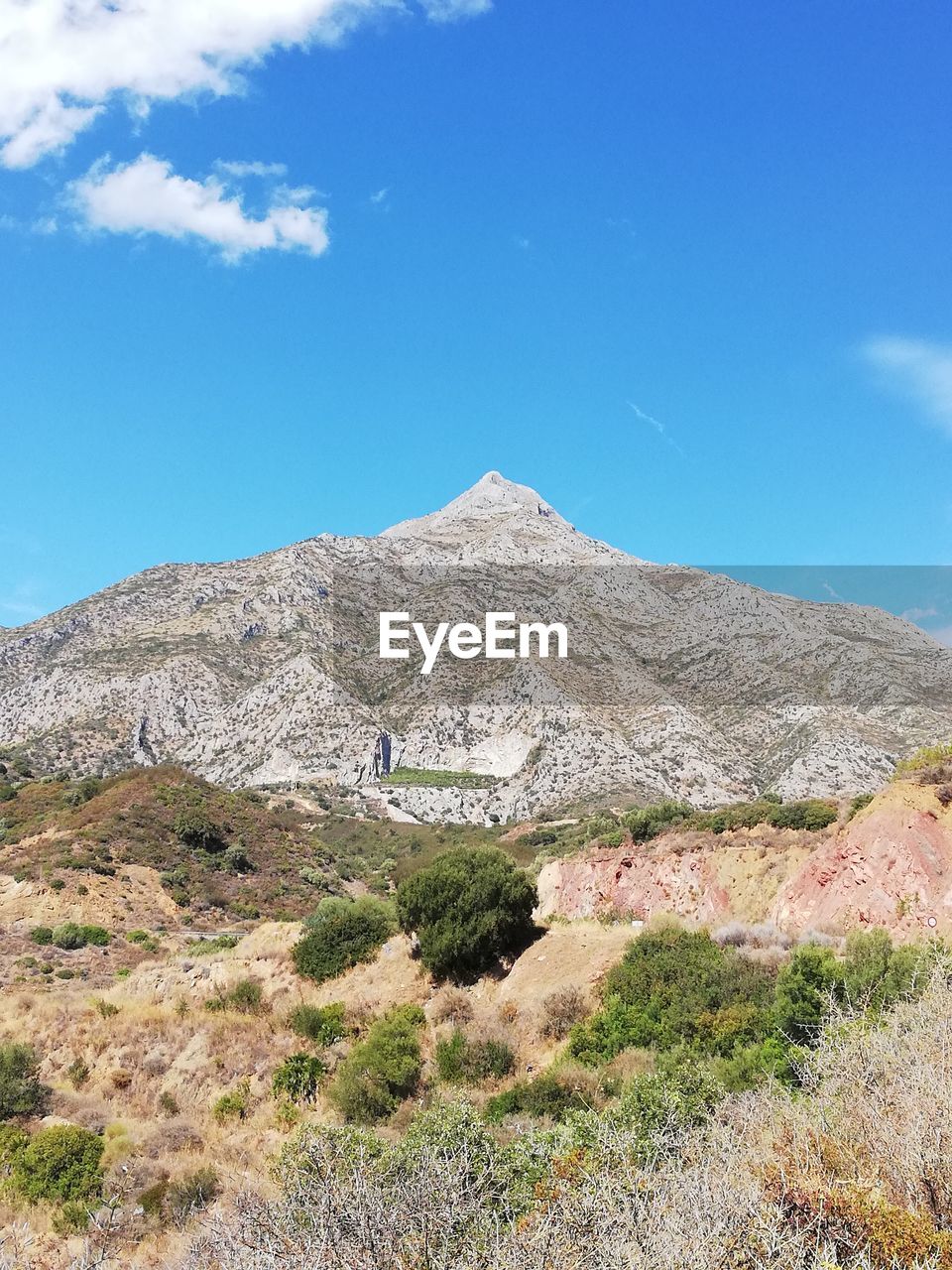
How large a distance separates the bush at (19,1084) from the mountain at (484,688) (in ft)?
204

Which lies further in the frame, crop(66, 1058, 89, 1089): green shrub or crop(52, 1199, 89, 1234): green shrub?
crop(66, 1058, 89, 1089): green shrub

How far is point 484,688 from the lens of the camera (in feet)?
335

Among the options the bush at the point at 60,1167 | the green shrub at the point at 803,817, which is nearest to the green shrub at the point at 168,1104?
the bush at the point at 60,1167

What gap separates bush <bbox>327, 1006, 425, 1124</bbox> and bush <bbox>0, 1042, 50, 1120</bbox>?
5.57 m

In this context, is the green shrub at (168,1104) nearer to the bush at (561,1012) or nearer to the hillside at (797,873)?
the bush at (561,1012)

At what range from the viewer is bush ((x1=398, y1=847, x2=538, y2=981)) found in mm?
19484

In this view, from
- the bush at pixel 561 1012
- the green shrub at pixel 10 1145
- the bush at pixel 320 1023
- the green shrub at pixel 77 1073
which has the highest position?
the bush at pixel 561 1012

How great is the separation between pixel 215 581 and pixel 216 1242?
121249 mm

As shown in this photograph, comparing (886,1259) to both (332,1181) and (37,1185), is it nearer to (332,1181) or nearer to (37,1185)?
(332,1181)

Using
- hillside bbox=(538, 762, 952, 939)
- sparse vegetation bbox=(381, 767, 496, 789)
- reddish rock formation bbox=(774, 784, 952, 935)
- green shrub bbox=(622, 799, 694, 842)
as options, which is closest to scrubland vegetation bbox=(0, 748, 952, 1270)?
green shrub bbox=(622, 799, 694, 842)

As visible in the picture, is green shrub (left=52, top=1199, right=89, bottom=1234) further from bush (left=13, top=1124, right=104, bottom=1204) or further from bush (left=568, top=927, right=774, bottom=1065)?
bush (left=568, top=927, right=774, bottom=1065)

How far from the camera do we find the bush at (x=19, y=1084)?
49.2ft

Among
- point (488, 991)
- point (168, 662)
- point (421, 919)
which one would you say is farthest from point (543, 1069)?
point (168, 662)

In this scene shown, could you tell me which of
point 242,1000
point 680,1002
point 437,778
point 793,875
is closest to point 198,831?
point 242,1000
